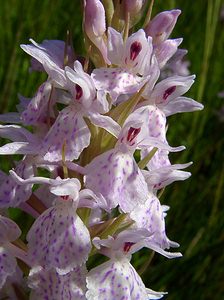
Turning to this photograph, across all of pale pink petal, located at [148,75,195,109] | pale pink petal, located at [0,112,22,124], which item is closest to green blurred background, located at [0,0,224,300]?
pale pink petal, located at [0,112,22,124]

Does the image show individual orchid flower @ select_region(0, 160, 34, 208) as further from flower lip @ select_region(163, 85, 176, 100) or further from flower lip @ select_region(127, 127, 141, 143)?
flower lip @ select_region(163, 85, 176, 100)

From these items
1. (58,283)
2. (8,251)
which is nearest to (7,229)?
(8,251)

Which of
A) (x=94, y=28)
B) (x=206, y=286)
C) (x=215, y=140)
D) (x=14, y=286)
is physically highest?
(x=94, y=28)

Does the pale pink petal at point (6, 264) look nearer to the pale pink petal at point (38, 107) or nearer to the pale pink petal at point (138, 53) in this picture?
the pale pink petal at point (38, 107)

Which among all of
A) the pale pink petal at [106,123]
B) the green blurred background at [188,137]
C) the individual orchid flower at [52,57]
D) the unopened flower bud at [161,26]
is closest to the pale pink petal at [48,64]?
the individual orchid flower at [52,57]

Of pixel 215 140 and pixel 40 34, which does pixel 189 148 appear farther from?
pixel 40 34

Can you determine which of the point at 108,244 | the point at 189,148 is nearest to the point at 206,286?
the point at 189,148

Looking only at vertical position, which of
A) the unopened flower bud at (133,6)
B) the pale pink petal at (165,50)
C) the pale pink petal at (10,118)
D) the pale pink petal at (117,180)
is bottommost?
the pale pink petal at (117,180)
